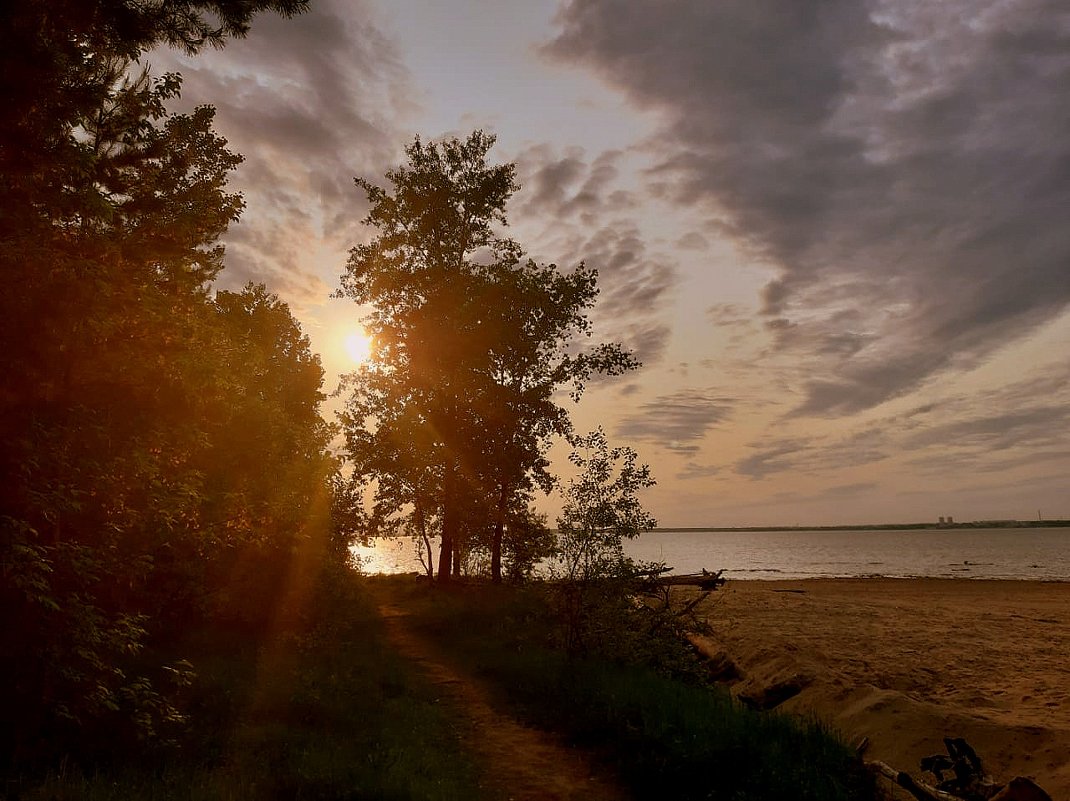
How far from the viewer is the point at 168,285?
9172 mm

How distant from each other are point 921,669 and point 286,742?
16.5m

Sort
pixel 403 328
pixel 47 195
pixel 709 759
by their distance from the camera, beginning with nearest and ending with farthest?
pixel 47 195
pixel 709 759
pixel 403 328

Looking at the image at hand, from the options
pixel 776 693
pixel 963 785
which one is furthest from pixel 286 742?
pixel 776 693

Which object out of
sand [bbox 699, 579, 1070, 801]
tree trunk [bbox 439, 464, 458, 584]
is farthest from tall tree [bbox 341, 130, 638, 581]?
sand [bbox 699, 579, 1070, 801]

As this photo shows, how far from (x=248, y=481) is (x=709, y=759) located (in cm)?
1253

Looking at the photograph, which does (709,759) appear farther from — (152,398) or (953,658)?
(953,658)

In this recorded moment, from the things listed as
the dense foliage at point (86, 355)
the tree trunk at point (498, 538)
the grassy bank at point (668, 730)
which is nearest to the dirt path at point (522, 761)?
→ the grassy bank at point (668, 730)

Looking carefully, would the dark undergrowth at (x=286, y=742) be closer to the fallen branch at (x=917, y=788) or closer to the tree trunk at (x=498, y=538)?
the fallen branch at (x=917, y=788)

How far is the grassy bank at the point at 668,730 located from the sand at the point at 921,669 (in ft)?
6.97

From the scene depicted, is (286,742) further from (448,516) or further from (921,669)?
(448,516)

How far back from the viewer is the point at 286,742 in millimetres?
9234

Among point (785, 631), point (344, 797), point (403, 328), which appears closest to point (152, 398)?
point (344, 797)

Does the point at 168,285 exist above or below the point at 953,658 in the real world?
above

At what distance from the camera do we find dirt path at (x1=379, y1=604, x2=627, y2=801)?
862cm
